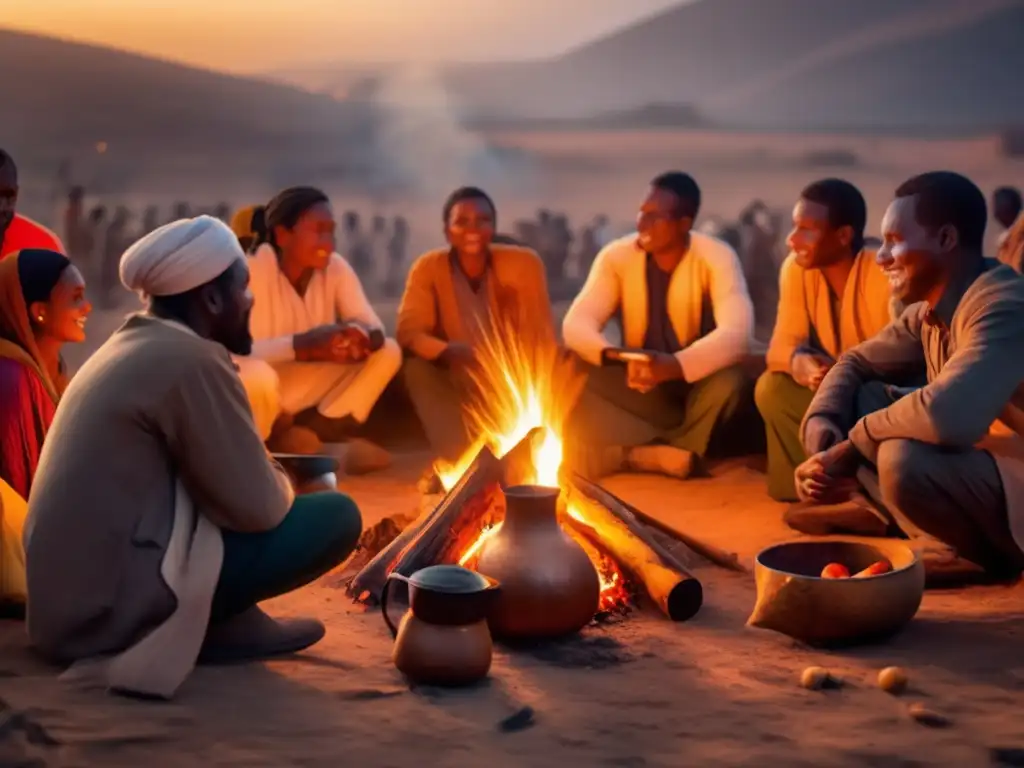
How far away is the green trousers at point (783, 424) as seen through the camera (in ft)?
19.8

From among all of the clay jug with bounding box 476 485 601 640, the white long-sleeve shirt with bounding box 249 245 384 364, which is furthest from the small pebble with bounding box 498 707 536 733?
the white long-sleeve shirt with bounding box 249 245 384 364

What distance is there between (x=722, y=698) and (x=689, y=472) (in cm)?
319

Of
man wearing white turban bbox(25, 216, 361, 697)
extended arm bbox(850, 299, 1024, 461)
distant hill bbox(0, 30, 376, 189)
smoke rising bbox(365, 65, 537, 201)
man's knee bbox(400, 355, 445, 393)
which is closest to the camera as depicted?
man wearing white turban bbox(25, 216, 361, 697)

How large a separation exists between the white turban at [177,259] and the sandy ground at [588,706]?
3.90ft

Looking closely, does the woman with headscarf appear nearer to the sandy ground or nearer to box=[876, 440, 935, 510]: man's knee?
the sandy ground

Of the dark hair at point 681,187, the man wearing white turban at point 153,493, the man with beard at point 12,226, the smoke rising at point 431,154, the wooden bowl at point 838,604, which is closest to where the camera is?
the man wearing white turban at point 153,493

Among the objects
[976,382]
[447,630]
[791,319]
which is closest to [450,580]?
[447,630]

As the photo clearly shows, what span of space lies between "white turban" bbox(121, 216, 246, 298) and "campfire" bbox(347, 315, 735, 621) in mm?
1350

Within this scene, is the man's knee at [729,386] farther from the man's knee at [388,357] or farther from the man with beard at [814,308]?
the man's knee at [388,357]

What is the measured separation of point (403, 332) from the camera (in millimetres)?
7289

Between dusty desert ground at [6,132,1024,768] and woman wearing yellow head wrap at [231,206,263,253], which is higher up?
woman wearing yellow head wrap at [231,206,263,253]

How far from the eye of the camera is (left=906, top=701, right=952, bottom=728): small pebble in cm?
325

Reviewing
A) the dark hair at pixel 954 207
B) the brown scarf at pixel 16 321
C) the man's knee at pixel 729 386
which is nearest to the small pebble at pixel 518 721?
the brown scarf at pixel 16 321

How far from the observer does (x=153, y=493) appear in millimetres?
3557
